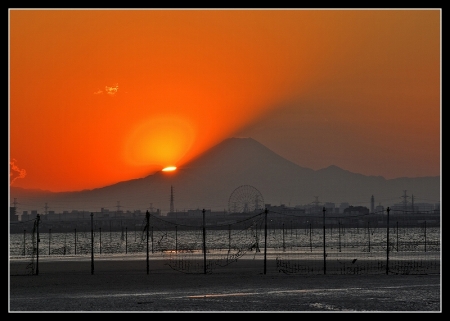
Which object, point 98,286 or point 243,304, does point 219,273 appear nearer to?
point 98,286

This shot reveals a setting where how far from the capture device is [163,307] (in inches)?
1638

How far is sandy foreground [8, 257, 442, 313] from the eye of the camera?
41594 mm

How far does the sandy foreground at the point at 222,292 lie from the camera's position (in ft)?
136

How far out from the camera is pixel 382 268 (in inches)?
2884

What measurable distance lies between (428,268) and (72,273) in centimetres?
3151

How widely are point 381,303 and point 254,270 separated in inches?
1187

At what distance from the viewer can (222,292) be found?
49.3 m

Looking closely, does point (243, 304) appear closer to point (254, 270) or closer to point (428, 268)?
point (254, 270)
